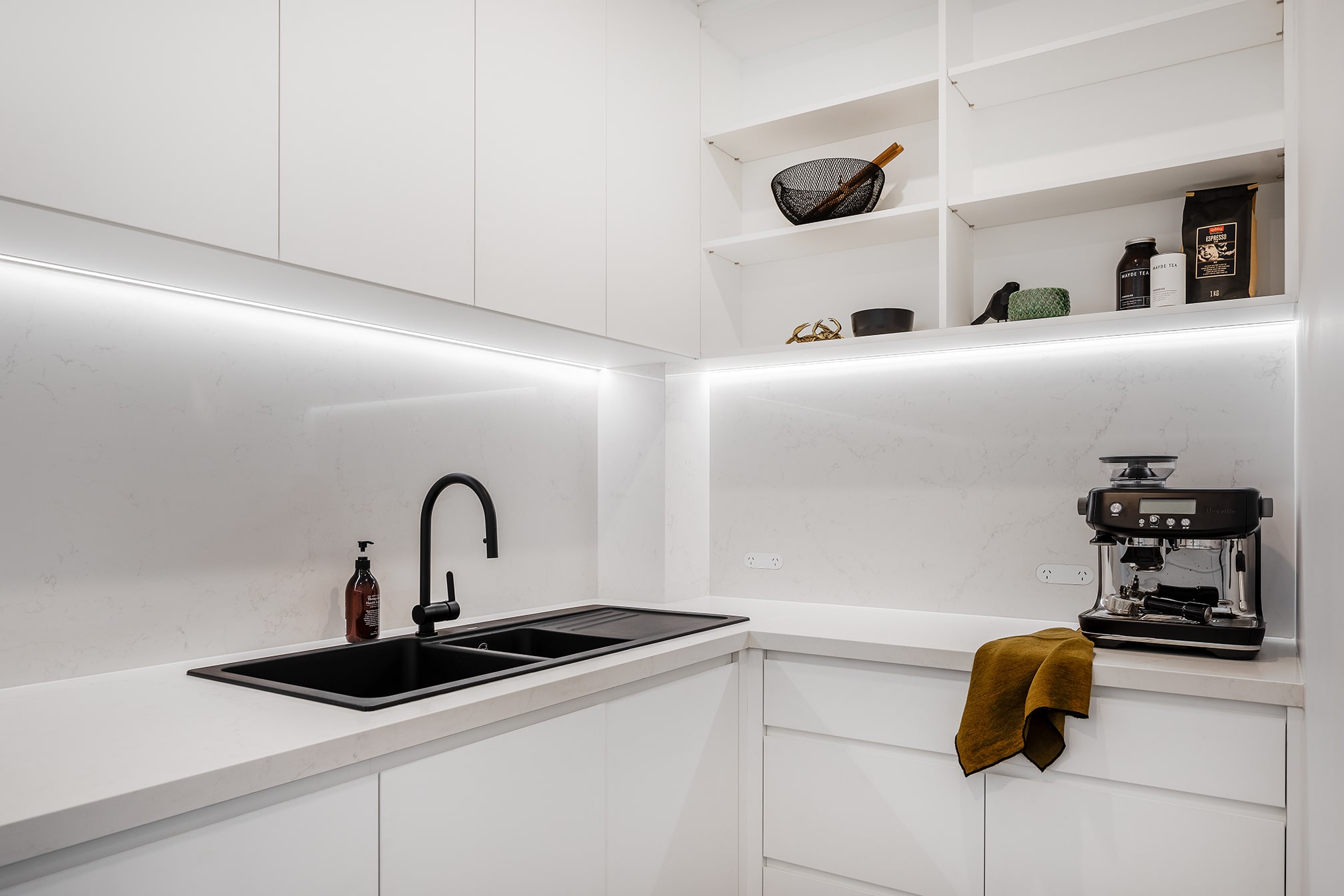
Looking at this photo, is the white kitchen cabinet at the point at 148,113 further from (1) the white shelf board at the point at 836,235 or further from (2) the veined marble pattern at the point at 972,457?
(2) the veined marble pattern at the point at 972,457

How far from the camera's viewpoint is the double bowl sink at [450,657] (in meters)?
1.45

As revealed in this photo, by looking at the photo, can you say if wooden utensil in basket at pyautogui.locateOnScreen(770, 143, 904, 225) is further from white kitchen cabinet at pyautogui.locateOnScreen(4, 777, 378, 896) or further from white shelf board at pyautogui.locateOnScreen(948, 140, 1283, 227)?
white kitchen cabinet at pyautogui.locateOnScreen(4, 777, 378, 896)

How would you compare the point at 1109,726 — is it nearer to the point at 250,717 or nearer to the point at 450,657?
the point at 450,657

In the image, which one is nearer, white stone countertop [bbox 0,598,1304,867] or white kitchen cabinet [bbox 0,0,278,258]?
white stone countertop [bbox 0,598,1304,867]

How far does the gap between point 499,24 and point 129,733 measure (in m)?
1.49

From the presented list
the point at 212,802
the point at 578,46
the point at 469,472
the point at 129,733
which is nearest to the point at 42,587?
the point at 129,733

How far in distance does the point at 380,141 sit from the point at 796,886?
1857mm

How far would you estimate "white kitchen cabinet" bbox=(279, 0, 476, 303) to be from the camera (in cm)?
138

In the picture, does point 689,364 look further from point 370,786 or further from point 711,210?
point 370,786

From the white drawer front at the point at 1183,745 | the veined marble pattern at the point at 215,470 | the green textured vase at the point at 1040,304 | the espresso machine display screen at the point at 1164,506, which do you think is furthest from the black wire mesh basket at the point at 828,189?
the white drawer front at the point at 1183,745

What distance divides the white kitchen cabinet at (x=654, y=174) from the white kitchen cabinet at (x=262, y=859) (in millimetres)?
1277

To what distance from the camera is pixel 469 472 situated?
7.23 ft

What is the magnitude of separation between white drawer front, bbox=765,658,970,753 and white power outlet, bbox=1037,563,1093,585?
0.57m

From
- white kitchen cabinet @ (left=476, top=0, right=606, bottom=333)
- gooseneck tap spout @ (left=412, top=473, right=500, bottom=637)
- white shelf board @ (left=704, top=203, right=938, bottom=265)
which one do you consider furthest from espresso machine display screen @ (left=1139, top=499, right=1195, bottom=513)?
gooseneck tap spout @ (left=412, top=473, right=500, bottom=637)
